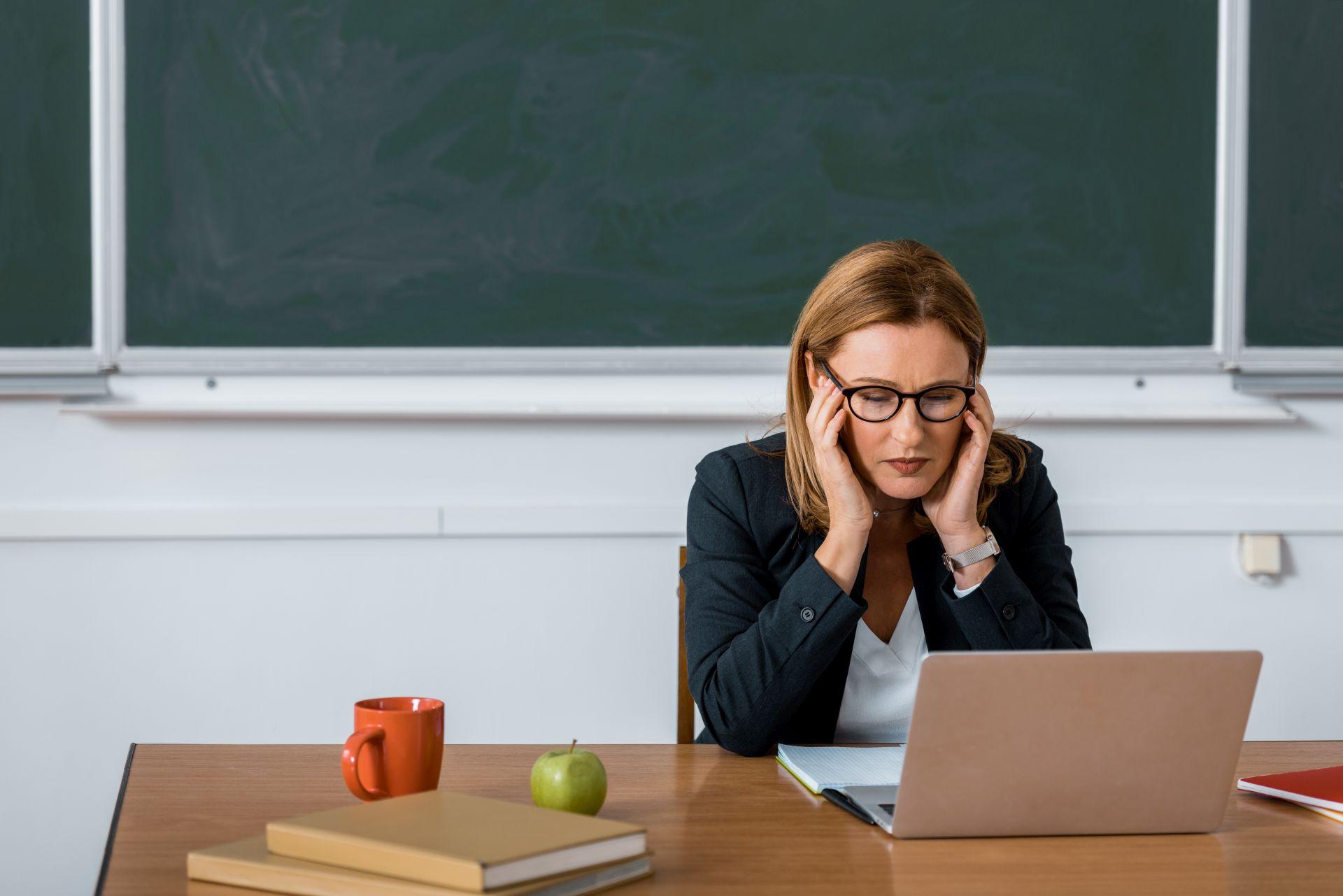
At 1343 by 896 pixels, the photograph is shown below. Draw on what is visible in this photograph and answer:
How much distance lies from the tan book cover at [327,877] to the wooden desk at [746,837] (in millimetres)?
10

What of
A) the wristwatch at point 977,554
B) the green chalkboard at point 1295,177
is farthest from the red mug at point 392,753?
the green chalkboard at point 1295,177

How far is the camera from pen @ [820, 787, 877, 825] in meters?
1.01

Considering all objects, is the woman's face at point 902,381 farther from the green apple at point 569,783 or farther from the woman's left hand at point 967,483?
the green apple at point 569,783

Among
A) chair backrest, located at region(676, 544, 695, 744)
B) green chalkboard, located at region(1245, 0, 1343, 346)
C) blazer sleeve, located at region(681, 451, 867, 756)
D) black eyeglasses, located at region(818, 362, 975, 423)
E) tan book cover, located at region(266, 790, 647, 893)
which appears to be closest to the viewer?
tan book cover, located at region(266, 790, 647, 893)

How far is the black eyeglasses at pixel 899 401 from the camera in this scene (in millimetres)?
1439

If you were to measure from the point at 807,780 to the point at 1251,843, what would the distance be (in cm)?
37

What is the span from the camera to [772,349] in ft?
7.43

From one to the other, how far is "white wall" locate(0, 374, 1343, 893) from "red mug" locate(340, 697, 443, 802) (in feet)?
3.94

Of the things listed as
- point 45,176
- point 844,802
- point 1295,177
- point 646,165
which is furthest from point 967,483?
A: point 45,176

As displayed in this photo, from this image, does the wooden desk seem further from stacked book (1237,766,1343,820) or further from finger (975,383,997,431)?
Answer: finger (975,383,997,431)

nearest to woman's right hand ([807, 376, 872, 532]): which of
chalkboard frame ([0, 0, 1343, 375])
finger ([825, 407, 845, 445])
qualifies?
finger ([825, 407, 845, 445])

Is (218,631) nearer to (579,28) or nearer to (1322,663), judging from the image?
(579,28)

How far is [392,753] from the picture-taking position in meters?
1.01

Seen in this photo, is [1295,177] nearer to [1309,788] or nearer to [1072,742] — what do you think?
[1309,788]
